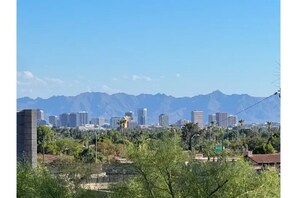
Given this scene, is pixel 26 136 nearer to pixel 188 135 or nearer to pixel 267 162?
pixel 267 162

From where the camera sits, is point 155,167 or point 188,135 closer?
point 155,167

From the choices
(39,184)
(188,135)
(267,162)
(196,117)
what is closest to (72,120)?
(196,117)

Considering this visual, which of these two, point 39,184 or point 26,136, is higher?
point 26,136

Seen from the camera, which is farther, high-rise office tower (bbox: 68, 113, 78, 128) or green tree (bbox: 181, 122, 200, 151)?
high-rise office tower (bbox: 68, 113, 78, 128)

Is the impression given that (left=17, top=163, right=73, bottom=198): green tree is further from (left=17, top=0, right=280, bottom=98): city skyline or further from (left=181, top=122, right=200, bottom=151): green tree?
(left=181, top=122, right=200, bottom=151): green tree

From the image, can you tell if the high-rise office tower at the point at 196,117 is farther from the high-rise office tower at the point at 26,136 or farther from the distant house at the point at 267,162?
the high-rise office tower at the point at 26,136

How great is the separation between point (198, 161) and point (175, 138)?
13cm

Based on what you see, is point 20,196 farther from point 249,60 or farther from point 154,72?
point 154,72

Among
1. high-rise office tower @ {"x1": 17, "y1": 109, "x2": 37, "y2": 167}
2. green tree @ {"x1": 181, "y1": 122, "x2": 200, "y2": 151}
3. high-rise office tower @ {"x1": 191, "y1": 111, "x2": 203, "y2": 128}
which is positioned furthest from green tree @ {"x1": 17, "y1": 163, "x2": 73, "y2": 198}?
high-rise office tower @ {"x1": 191, "y1": 111, "x2": 203, "y2": 128}

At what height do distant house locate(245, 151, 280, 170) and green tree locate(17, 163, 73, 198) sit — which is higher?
distant house locate(245, 151, 280, 170)

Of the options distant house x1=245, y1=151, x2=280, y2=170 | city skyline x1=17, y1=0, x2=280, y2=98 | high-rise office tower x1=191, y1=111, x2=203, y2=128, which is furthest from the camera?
high-rise office tower x1=191, y1=111, x2=203, y2=128

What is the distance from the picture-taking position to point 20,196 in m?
1.79
